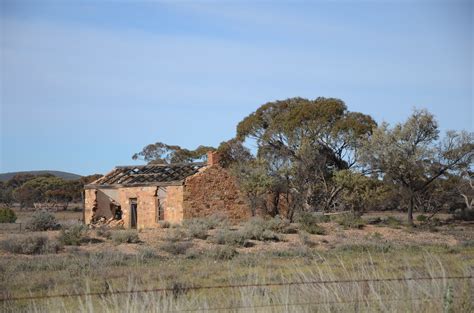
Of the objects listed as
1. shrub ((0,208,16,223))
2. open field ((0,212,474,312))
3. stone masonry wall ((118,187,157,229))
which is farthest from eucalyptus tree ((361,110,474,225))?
shrub ((0,208,16,223))

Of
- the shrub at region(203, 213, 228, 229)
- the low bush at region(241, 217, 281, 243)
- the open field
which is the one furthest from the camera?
the shrub at region(203, 213, 228, 229)

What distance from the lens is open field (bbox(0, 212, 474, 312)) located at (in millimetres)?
7395

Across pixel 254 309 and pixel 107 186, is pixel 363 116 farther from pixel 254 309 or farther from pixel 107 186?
pixel 254 309

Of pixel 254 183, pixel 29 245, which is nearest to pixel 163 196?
pixel 254 183

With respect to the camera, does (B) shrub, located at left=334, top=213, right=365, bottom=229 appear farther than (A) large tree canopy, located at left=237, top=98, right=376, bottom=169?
No

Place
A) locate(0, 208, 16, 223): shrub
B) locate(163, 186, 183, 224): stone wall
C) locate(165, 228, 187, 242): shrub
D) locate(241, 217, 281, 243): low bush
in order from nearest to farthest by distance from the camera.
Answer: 1. locate(165, 228, 187, 242): shrub
2. locate(241, 217, 281, 243): low bush
3. locate(163, 186, 183, 224): stone wall
4. locate(0, 208, 16, 223): shrub

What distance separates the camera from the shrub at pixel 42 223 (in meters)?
27.3

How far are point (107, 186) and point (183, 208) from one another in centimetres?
558

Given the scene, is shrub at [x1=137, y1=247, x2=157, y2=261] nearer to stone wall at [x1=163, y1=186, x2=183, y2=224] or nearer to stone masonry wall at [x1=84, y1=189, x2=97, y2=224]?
stone wall at [x1=163, y1=186, x2=183, y2=224]

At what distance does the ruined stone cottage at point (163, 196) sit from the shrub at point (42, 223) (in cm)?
586

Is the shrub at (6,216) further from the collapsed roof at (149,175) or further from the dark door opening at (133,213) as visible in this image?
the dark door opening at (133,213)

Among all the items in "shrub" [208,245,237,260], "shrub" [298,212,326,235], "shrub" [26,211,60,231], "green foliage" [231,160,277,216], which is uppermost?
"green foliage" [231,160,277,216]

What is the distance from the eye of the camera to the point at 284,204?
37000mm

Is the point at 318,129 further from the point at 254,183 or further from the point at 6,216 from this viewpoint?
the point at 6,216
